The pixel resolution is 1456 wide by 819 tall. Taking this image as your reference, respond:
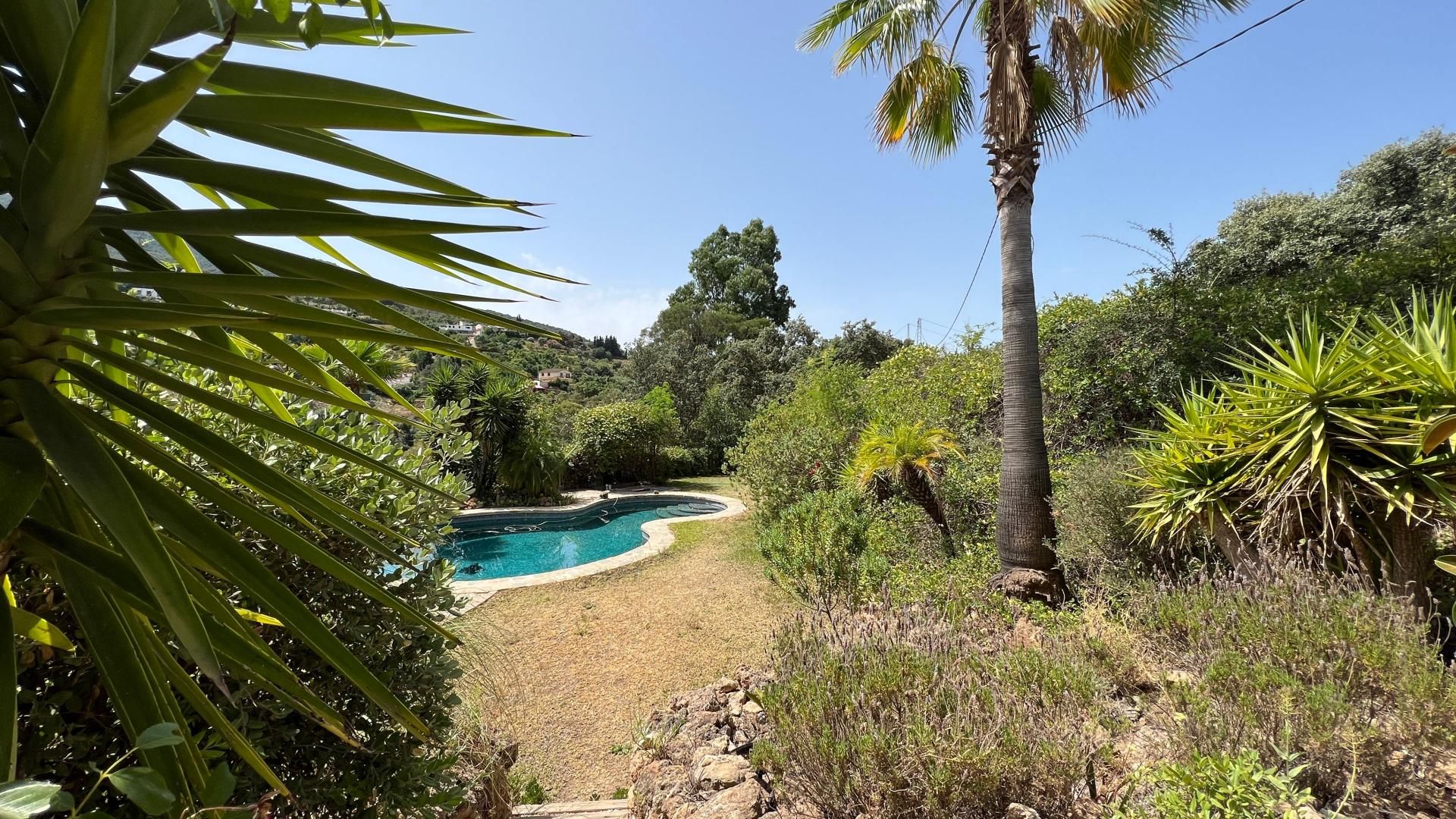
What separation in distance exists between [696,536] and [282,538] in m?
9.87

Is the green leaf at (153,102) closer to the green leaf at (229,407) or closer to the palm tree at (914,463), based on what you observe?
the green leaf at (229,407)

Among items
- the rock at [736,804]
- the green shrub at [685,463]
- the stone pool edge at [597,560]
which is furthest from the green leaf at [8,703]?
the green shrub at [685,463]

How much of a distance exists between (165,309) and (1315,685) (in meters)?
3.90

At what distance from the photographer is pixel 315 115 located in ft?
3.09

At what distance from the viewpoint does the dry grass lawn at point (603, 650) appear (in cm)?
406

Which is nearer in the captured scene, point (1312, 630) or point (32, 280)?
point (32, 280)

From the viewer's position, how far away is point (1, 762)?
609 mm

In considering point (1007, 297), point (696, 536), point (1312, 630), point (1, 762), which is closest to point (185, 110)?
point (1, 762)

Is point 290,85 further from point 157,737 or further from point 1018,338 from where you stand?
point 1018,338

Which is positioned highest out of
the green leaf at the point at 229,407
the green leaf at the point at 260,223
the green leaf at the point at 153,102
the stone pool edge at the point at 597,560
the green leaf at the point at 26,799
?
the green leaf at the point at 153,102

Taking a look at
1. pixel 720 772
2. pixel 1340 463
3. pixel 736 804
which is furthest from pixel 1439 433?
pixel 720 772

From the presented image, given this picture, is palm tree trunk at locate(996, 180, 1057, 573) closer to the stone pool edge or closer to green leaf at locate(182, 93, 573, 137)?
the stone pool edge

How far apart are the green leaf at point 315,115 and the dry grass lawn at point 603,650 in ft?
10.1

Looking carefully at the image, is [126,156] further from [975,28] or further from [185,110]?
[975,28]
